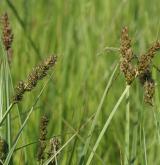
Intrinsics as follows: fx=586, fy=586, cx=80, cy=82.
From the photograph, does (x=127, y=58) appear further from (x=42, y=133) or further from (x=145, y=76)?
(x=42, y=133)

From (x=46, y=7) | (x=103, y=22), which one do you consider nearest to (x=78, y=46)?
(x=103, y=22)

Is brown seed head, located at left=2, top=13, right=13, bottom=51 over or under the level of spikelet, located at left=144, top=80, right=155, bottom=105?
over

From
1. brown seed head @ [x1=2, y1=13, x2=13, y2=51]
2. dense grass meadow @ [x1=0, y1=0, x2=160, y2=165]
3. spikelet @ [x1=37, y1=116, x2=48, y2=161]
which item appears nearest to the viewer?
spikelet @ [x1=37, y1=116, x2=48, y2=161]

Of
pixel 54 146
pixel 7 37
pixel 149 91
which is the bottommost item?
pixel 54 146

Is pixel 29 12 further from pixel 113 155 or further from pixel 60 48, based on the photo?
pixel 113 155

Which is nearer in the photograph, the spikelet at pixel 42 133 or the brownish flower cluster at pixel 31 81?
the brownish flower cluster at pixel 31 81

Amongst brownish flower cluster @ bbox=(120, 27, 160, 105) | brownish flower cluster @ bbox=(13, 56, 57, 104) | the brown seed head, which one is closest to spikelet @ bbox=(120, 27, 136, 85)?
brownish flower cluster @ bbox=(120, 27, 160, 105)

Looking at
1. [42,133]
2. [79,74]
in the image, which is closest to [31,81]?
[42,133]

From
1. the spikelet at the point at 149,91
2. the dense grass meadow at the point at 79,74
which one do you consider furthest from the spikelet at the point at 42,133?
the spikelet at the point at 149,91

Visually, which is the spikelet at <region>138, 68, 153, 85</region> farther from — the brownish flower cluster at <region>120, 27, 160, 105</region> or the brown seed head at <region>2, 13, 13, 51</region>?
the brown seed head at <region>2, 13, 13, 51</region>

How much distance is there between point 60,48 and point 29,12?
2.26 feet

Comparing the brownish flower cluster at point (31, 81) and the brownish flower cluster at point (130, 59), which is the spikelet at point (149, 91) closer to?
the brownish flower cluster at point (130, 59)

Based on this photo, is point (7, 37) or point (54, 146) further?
point (7, 37)

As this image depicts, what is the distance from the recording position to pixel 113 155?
2357mm
